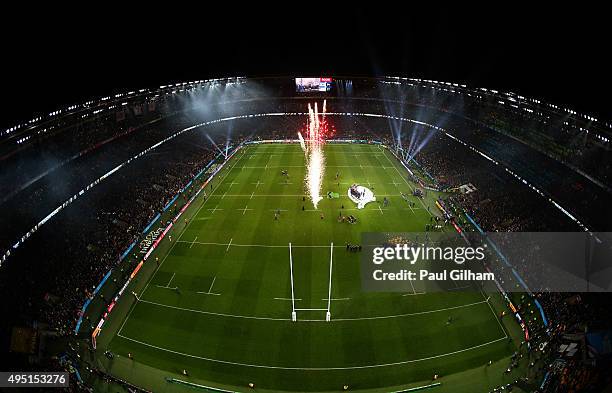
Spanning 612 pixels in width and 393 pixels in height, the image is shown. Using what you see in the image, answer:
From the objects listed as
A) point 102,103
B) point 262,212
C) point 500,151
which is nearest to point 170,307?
point 262,212

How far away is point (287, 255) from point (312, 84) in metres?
55.7

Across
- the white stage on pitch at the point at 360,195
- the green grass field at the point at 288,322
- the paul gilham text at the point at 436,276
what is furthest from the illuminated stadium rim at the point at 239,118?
the white stage on pitch at the point at 360,195

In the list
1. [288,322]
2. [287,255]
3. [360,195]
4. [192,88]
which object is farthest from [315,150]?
[288,322]

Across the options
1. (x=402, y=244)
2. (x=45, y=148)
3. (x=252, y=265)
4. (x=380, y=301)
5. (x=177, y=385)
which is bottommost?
(x=177, y=385)

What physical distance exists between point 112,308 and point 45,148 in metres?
22.1

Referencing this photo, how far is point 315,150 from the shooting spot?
6650 cm

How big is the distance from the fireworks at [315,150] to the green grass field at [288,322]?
9335 millimetres

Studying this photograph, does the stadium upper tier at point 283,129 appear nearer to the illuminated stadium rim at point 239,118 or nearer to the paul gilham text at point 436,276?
the illuminated stadium rim at point 239,118

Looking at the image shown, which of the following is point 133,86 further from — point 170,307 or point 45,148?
point 170,307

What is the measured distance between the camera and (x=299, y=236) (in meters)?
36.8

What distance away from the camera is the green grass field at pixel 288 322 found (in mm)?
22094

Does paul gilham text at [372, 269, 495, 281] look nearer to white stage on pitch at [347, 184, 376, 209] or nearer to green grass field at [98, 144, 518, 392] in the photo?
green grass field at [98, 144, 518, 392]

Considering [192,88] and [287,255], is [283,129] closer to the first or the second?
[192,88]

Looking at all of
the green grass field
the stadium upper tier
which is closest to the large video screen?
the stadium upper tier
